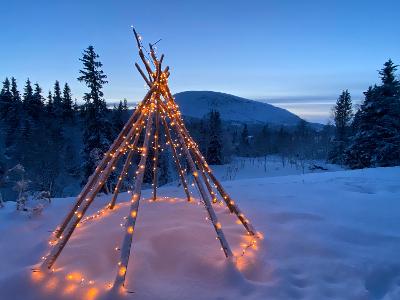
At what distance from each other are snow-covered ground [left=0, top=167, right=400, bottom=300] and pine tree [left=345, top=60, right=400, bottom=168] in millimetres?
12256

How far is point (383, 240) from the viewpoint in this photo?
389cm

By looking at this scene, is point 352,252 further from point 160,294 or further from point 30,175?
point 30,175

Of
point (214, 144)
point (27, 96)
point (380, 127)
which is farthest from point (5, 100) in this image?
point (380, 127)

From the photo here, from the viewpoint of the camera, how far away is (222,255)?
11.7ft

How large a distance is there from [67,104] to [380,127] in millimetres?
41778

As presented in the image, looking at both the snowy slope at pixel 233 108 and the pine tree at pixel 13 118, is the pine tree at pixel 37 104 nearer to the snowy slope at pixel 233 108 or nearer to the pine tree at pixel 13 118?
the pine tree at pixel 13 118

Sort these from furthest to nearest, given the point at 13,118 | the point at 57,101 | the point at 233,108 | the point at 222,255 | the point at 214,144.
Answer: the point at 233,108 → the point at 57,101 → the point at 13,118 → the point at 214,144 → the point at 222,255

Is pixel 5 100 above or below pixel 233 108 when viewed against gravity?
below

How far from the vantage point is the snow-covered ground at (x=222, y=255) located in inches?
118

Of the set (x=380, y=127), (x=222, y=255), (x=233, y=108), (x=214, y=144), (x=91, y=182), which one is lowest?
(x=222, y=255)

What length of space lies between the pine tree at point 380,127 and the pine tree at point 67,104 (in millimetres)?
39384

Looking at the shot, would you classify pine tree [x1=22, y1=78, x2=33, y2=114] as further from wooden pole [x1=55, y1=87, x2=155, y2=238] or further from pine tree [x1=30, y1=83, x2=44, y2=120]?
wooden pole [x1=55, y1=87, x2=155, y2=238]

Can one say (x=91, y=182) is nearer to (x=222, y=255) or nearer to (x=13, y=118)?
(x=222, y=255)

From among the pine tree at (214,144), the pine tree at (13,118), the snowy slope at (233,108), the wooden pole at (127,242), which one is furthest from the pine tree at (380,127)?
the snowy slope at (233,108)
